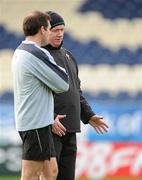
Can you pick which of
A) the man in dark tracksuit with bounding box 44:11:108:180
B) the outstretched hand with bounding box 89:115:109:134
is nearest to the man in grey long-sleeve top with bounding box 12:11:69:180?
the man in dark tracksuit with bounding box 44:11:108:180

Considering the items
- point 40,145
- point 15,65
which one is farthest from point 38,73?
point 40,145

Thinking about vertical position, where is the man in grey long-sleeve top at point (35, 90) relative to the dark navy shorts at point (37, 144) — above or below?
above

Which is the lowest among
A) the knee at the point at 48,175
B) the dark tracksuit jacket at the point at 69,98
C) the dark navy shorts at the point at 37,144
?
the knee at the point at 48,175

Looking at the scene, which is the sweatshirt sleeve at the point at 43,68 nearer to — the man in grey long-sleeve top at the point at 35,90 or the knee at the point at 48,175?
the man in grey long-sleeve top at the point at 35,90

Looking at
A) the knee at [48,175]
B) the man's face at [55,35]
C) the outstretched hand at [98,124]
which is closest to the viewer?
the knee at [48,175]

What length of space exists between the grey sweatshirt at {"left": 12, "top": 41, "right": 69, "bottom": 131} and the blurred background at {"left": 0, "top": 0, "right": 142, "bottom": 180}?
460 centimetres

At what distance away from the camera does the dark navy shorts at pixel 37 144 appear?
458 centimetres

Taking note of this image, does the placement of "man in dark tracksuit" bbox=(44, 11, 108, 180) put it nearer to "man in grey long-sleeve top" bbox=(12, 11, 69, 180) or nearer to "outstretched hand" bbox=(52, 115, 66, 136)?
"outstretched hand" bbox=(52, 115, 66, 136)

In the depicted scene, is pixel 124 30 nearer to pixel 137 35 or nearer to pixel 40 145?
pixel 137 35

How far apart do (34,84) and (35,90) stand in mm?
37

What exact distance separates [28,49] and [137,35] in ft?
19.8

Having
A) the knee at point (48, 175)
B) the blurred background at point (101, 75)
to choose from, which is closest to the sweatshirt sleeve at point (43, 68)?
the knee at point (48, 175)

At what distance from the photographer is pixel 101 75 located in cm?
1036

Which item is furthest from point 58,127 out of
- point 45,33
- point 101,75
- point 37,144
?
point 101,75
